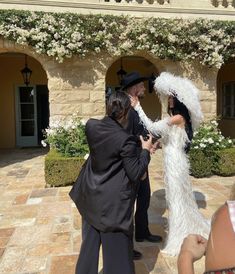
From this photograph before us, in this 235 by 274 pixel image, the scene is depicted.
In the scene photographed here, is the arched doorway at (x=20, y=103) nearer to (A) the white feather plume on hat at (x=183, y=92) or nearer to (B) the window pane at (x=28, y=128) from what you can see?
(B) the window pane at (x=28, y=128)

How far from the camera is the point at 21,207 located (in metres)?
5.17

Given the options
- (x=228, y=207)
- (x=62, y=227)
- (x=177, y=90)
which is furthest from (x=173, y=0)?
(x=228, y=207)

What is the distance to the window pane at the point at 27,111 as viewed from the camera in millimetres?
12367

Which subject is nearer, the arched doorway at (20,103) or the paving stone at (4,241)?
the paving stone at (4,241)

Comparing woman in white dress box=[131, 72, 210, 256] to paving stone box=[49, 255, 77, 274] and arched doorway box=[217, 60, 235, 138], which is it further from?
arched doorway box=[217, 60, 235, 138]

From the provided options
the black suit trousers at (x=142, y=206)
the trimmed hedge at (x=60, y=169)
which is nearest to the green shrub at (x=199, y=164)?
the trimmed hedge at (x=60, y=169)

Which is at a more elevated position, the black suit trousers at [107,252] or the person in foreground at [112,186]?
the person in foreground at [112,186]

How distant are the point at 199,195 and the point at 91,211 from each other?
3.49 m

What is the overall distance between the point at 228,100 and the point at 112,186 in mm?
11669

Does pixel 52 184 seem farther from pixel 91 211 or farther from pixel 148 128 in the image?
pixel 91 211

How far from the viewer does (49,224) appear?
4430 millimetres

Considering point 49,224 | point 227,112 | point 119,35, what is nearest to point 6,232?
point 49,224

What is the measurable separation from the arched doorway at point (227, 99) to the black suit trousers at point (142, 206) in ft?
31.4

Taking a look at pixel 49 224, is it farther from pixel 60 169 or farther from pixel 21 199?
pixel 60 169
